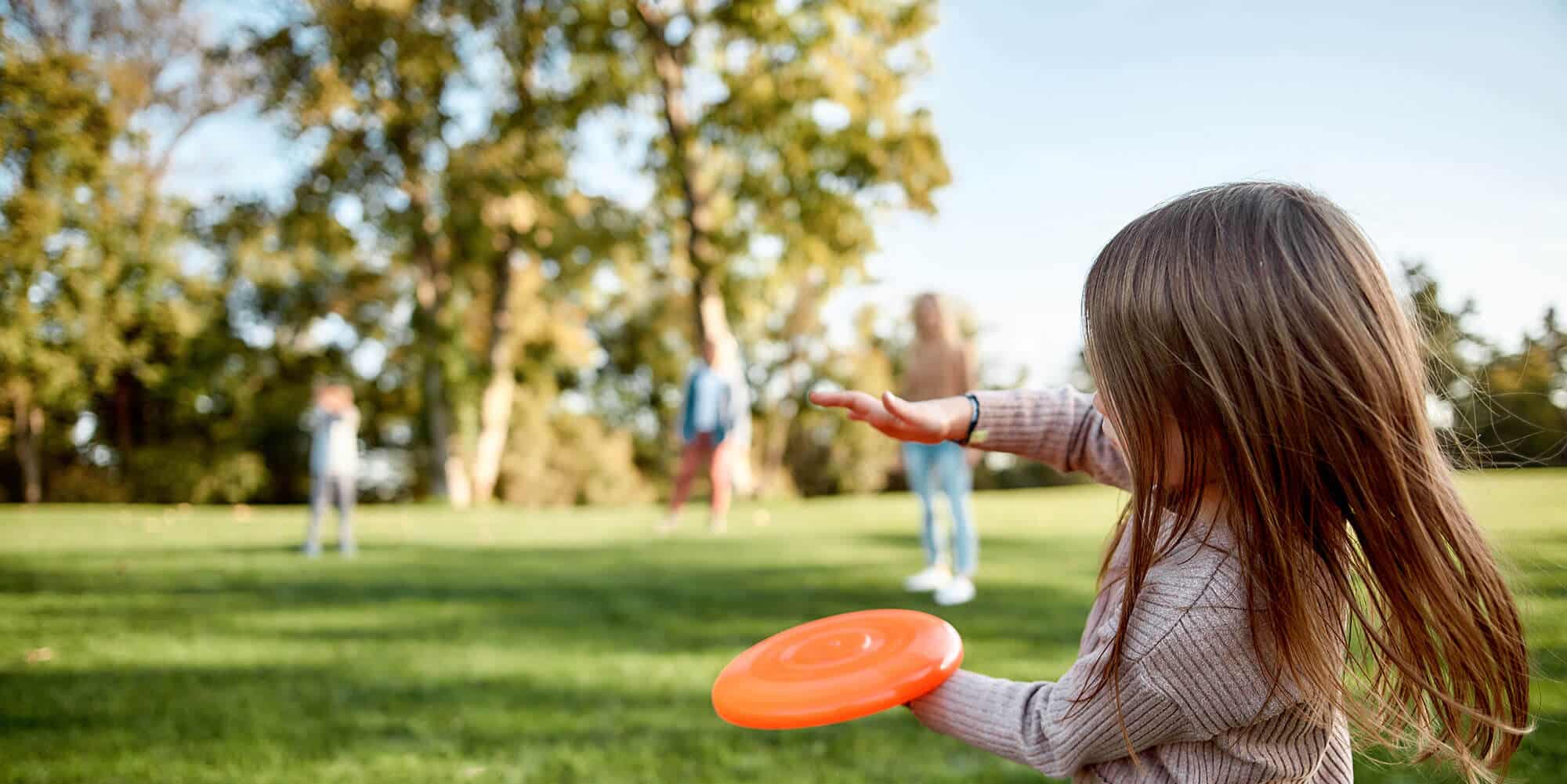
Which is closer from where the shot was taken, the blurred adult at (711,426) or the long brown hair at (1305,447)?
the long brown hair at (1305,447)

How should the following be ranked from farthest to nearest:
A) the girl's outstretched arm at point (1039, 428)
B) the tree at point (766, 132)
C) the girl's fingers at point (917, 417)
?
the tree at point (766, 132), the girl's outstretched arm at point (1039, 428), the girl's fingers at point (917, 417)

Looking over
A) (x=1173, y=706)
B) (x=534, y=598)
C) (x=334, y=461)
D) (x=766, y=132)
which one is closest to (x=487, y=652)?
(x=534, y=598)

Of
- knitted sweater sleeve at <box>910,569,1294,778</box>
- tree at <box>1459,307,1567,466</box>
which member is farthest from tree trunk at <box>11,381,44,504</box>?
tree at <box>1459,307,1567,466</box>

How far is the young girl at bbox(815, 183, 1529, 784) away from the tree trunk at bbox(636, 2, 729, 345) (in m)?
17.8

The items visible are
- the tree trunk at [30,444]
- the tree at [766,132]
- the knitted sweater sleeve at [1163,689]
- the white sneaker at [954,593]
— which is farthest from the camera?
the tree trunk at [30,444]

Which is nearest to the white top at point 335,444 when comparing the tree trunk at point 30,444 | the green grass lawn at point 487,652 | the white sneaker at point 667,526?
the green grass lawn at point 487,652

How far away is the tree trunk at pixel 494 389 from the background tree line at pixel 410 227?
0.08m

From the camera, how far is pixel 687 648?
480 cm

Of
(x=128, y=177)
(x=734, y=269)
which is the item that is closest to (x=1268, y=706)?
(x=734, y=269)

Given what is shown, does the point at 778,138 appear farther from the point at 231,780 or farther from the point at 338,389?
the point at 231,780

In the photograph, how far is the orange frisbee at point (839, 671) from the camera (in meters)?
1.48

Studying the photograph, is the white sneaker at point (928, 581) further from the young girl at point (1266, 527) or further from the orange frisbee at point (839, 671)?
the young girl at point (1266, 527)

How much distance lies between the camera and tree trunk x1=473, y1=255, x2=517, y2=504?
23.7 m

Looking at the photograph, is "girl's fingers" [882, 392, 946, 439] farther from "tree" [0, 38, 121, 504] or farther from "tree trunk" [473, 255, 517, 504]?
"tree" [0, 38, 121, 504]
